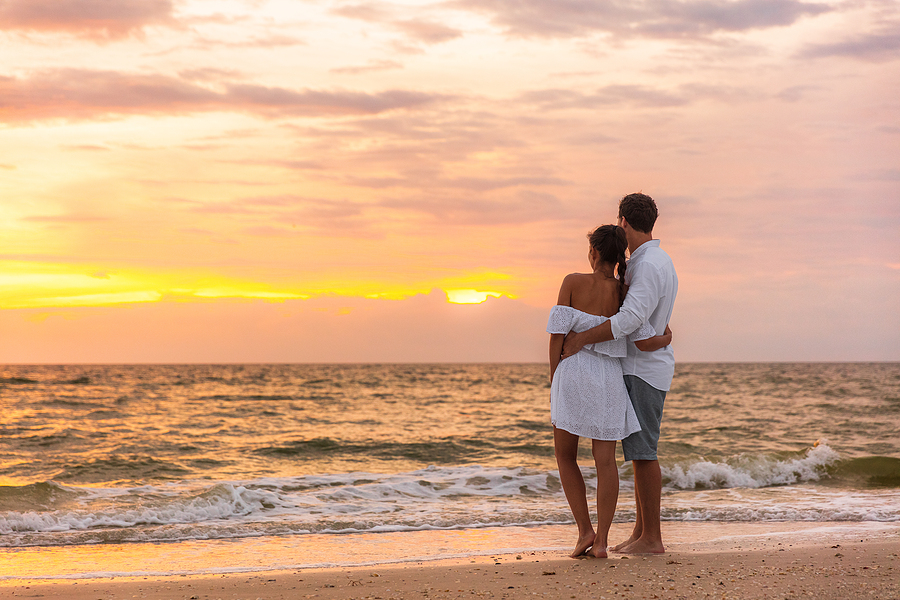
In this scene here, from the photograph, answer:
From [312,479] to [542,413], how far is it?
1176cm

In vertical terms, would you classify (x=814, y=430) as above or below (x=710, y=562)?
below

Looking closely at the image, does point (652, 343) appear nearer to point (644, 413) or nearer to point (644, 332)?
point (644, 332)

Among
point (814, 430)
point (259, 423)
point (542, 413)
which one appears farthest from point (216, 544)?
point (542, 413)

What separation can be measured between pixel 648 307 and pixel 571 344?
0.48m

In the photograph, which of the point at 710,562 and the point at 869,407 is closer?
the point at 710,562

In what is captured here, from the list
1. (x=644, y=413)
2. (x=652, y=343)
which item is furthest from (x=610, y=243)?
(x=644, y=413)

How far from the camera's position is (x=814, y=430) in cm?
1489

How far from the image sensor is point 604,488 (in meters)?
4.00

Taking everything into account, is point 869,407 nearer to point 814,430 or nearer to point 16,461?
point 814,430

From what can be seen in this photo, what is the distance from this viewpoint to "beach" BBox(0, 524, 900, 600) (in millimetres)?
3422

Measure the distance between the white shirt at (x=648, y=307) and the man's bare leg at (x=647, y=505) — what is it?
506 mm

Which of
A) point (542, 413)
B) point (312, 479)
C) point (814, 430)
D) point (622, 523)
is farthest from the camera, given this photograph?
point (542, 413)

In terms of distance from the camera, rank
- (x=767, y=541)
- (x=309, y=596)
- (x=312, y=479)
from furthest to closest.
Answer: (x=312, y=479)
(x=767, y=541)
(x=309, y=596)

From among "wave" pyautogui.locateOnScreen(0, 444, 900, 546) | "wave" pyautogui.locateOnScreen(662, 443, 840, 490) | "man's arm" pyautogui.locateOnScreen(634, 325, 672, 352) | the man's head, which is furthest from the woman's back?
"wave" pyautogui.locateOnScreen(662, 443, 840, 490)
